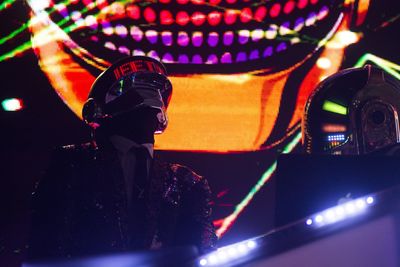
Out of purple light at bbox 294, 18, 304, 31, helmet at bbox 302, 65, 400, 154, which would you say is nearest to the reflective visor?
helmet at bbox 302, 65, 400, 154

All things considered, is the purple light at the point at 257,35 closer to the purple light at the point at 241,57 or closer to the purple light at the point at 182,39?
the purple light at the point at 241,57

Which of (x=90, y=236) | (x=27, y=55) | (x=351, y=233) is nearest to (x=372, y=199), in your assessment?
(x=351, y=233)

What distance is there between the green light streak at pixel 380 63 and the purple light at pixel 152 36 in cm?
102

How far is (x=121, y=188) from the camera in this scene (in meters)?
1.14

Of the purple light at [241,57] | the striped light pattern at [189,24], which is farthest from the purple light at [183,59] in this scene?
the purple light at [241,57]

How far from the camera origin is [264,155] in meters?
2.08

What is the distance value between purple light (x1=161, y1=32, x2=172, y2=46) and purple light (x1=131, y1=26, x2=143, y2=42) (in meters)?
0.10

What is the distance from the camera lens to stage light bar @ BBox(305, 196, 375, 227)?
18.6 inches

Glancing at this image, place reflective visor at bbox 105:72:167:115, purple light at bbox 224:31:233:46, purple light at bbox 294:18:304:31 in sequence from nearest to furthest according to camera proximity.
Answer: reflective visor at bbox 105:72:167:115 → purple light at bbox 224:31:233:46 → purple light at bbox 294:18:304:31

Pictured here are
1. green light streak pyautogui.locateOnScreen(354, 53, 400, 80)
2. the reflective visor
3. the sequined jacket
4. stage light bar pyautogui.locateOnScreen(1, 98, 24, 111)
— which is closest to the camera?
the sequined jacket

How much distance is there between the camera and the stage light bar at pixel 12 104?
68.4 inches

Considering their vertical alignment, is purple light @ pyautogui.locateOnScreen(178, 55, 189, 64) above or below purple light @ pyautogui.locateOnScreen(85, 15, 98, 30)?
below

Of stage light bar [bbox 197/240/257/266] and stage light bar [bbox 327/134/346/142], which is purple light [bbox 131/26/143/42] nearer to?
stage light bar [bbox 327/134/346/142]

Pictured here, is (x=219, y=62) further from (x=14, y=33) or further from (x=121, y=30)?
(x=14, y=33)
